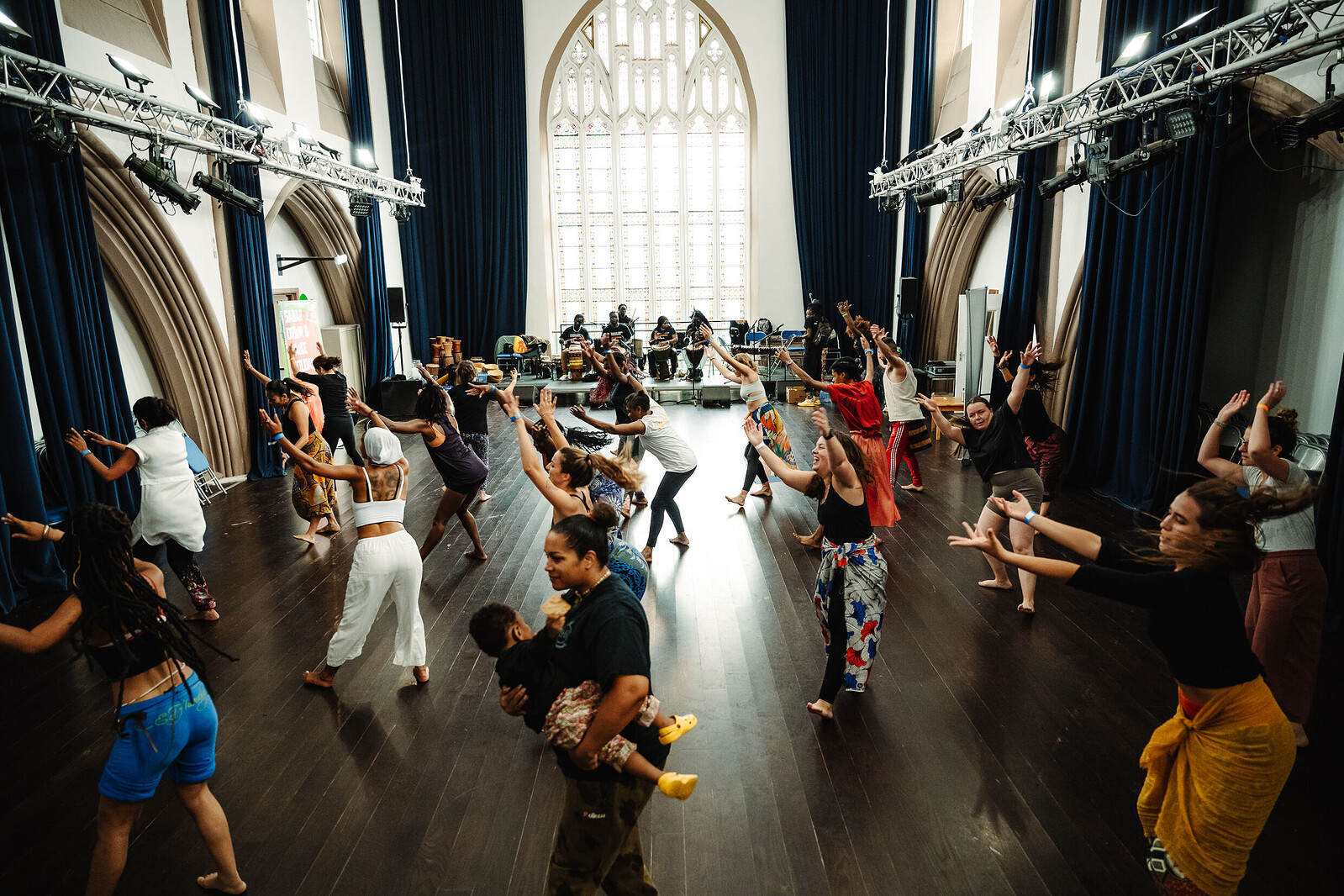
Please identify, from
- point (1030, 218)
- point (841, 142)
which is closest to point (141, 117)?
point (1030, 218)

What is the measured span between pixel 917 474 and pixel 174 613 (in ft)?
20.0

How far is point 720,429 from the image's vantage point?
10.3 m

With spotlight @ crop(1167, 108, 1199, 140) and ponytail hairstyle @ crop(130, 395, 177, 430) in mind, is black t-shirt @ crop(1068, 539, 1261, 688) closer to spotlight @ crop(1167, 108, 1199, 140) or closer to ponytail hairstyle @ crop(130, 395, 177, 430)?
ponytail hairstyle @ crop(130, 395, 177, 430)

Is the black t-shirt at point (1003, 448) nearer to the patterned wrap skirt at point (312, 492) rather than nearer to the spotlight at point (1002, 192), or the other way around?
the spotlight at point (1002, 192)

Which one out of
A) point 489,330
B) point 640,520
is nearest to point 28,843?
point 640,520

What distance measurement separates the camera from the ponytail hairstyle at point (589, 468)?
312 cm

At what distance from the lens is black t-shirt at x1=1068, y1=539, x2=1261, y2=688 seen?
182 cm

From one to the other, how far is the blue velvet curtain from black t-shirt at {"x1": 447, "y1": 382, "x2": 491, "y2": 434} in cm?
576

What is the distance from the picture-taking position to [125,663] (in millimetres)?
2088

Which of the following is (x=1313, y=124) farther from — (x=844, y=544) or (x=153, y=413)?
(x=153, y=413)

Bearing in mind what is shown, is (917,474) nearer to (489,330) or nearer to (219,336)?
(219,336)

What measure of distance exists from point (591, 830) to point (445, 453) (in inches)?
138

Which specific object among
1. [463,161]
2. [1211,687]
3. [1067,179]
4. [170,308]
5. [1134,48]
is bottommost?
[1211,687]

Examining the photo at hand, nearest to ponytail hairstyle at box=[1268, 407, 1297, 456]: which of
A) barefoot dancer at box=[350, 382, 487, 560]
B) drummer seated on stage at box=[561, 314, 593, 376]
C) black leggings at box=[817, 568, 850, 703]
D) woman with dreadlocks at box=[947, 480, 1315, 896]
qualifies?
woman with dreadlocks at box=[947, 480, 1315, 896]
